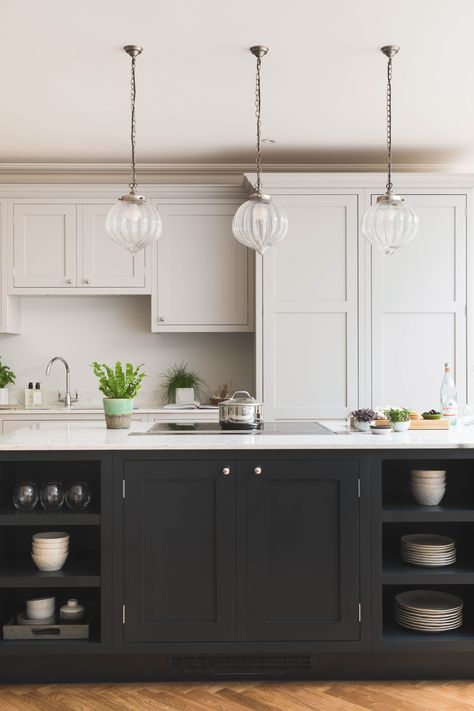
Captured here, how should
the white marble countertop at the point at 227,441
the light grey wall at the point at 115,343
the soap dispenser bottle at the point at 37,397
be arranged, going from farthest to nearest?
1. the light grey wall at the point at 115,343
2. the soap dispenser bottle at the point at 37,397
3. the white marble countertop at the point at 227,441

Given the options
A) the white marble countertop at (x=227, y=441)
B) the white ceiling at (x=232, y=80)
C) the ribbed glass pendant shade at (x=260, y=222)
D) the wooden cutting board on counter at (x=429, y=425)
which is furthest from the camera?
the wooden cutting board on counter at (x=429, y=425)

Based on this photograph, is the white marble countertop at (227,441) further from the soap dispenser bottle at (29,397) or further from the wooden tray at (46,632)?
the soap dispenser bottle at (29,397)

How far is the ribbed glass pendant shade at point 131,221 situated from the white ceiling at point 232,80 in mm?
713

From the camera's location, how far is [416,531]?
325 cm

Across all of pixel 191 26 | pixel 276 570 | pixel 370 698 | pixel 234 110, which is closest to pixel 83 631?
pixel 276 570

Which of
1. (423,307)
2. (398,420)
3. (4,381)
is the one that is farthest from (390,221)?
(4,381)

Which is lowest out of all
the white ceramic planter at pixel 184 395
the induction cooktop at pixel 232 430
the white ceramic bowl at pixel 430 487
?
the white ceramic bowl at pixel 430 487

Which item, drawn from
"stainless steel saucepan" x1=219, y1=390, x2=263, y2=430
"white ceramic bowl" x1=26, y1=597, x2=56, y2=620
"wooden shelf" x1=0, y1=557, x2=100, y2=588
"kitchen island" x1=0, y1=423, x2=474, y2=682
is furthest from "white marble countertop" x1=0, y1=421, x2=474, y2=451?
"white ceramic bowl" x1=26, y1=597, x2=56, y2=620

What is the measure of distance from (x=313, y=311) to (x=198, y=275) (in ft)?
2.74

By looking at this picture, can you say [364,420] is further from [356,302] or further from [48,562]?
[356,302]

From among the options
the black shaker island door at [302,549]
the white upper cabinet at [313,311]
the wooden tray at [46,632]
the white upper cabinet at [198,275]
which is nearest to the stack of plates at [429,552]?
the black shaker island door at [302,549]

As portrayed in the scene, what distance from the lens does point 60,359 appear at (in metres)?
5.38

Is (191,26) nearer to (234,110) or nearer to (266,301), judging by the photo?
(234,110)

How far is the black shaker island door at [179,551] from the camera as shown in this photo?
9.36 ft
